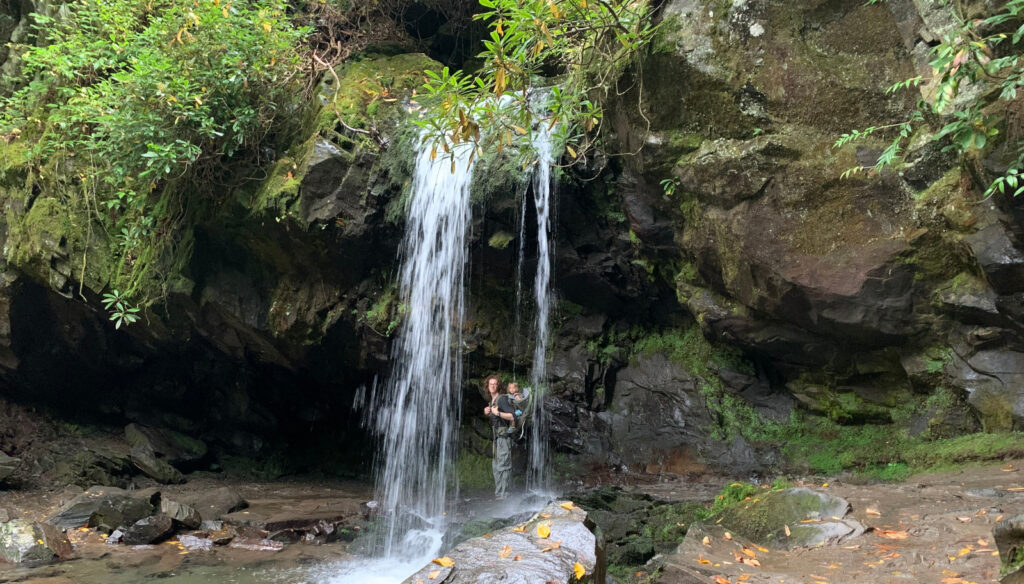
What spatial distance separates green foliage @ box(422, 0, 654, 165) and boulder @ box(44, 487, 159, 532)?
5.72 meters

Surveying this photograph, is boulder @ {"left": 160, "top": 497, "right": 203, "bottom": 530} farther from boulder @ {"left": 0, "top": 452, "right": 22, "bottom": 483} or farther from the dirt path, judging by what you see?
the dirt path

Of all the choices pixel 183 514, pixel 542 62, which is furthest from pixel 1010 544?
pixel 183 514

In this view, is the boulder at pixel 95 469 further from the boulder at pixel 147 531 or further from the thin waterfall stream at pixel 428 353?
the thin waterfall stream at pixel 428 353

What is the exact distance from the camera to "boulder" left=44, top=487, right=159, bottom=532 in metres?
7.74

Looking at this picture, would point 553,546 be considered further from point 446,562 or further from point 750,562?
point 750,562

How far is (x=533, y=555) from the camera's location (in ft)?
12.2

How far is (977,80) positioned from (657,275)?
411cm

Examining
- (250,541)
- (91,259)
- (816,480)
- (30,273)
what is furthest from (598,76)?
(30,273)

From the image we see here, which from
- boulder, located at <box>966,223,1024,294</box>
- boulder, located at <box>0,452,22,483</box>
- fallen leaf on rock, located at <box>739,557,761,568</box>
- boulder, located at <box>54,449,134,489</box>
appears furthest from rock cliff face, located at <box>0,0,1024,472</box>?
fallen leaf on rock, located at <box>739,557,761,568</box>

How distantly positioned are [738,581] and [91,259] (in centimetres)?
1025

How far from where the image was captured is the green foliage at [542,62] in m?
5.71

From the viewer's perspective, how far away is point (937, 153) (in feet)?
19.4

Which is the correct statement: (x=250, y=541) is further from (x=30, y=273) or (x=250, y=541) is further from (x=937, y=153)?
(x=937, y=153)

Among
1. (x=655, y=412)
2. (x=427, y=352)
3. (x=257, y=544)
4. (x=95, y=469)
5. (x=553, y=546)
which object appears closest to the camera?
(x=553, y=546)
